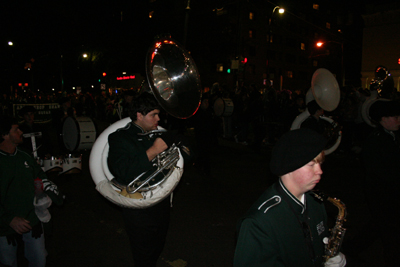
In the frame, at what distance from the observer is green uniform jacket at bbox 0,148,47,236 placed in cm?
259

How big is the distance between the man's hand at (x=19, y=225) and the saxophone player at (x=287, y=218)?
1950mm

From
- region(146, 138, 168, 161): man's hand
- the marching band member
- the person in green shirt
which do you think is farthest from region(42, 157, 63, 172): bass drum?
region(146, 138, 168, 161): man's hand

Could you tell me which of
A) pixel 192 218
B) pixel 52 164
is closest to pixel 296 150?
pixel 192 218

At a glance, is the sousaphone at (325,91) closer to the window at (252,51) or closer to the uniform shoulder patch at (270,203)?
the uniform shoulder patch at (270,203)

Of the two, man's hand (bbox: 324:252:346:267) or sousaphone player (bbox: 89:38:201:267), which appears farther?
sousaphone player (bbox: 89:38:201:267)

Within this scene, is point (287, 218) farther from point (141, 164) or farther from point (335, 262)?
point (141, 164)

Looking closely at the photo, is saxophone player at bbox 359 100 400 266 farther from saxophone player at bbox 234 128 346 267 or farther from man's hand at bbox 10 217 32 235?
man's hand at bbox 10 217 32 235

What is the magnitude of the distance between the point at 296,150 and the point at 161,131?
139 centimetres

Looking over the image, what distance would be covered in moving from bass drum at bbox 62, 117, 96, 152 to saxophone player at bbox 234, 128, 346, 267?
6.56 meters

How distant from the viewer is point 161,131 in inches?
104

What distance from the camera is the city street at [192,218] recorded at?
3.76m

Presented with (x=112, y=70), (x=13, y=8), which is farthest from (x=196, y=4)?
(x=13, y=8)

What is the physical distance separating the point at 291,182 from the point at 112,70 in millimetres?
29818

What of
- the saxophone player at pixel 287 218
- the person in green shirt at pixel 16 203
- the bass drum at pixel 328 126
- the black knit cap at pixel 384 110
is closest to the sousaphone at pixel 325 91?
the bass drum at pixel 328 126
